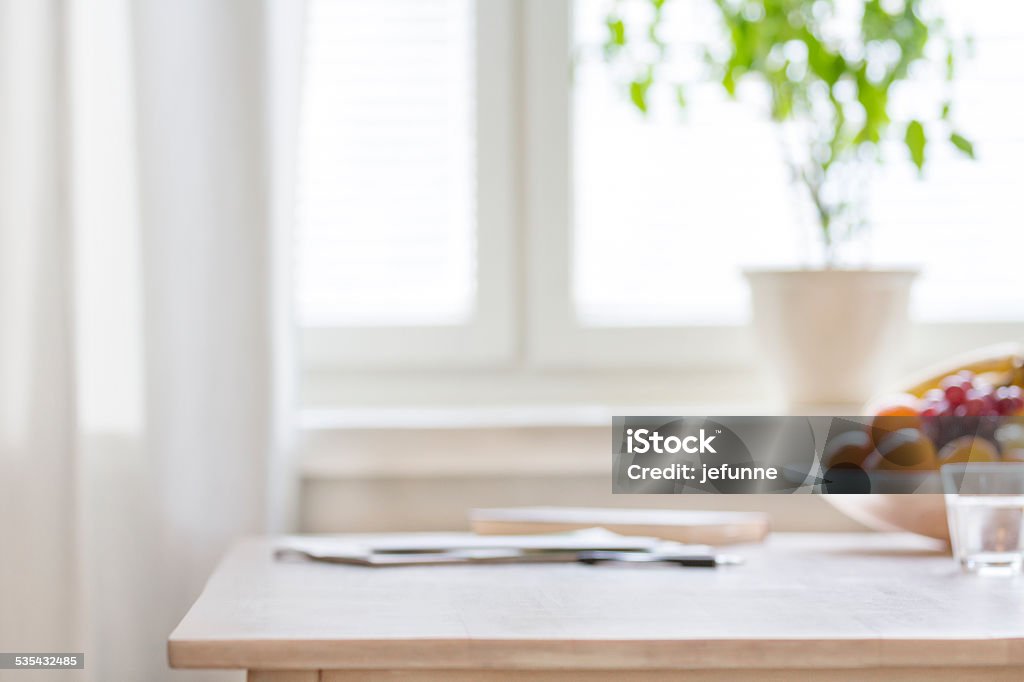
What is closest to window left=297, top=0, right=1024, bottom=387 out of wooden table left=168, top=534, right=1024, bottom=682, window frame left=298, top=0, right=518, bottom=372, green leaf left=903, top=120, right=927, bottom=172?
window frame left=298, top=0, right=518, bottom=372

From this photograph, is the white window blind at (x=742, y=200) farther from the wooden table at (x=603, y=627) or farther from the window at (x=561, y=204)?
the wooden table at (x=603, y=627)

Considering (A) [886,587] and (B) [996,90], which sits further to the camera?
(B) [996,90]

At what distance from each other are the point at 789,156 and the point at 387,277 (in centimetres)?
58

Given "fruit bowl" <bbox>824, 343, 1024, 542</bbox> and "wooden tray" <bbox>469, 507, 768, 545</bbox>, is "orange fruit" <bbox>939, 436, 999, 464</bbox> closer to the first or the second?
"fruit bowl" <bbox>824, 343, 1024, 542</bbox>

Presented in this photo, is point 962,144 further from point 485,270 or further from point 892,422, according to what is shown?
point 485,270

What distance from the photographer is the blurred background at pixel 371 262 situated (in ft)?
3.73

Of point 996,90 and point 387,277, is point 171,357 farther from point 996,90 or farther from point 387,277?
point 996,90

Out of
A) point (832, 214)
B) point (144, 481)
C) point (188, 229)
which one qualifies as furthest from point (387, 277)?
point (832, 214)

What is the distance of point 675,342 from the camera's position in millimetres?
1597

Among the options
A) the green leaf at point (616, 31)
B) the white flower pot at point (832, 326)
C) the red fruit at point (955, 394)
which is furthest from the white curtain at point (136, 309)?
the red fruit at point (955, 394)

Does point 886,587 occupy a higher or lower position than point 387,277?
lower

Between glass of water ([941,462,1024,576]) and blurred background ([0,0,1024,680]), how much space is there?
16.3 inches

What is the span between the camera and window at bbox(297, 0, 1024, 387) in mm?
1585

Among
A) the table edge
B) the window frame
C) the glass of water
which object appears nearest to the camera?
the table edge
